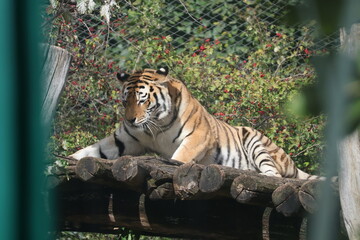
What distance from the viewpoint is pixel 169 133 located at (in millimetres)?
4613

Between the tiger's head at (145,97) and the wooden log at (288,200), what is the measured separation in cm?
135

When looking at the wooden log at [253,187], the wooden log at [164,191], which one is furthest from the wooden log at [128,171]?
the wooden log at [253,187]

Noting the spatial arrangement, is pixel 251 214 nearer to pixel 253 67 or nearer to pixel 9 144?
pixel 253 67

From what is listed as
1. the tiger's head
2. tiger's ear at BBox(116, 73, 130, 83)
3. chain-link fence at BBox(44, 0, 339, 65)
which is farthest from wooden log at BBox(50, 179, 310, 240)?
chain-link fence at BBox(44, 0, 339, 65)

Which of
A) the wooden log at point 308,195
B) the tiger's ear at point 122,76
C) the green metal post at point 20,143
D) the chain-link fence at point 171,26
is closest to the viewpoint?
the green metal post at point 20,143

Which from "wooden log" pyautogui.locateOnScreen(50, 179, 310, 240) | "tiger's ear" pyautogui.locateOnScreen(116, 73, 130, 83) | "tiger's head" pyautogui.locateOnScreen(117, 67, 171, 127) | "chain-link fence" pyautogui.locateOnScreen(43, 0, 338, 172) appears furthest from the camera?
"chain-link fence" pyautogui.locateOnScreen(43, 0, 338, 172)

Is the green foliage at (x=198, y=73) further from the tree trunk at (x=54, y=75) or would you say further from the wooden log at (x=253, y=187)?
the tree trunk at (x=54, y=75)

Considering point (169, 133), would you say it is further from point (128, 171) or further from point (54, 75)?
point (54, 75)

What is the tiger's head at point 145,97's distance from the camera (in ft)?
15.0

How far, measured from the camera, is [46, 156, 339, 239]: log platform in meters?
3.45

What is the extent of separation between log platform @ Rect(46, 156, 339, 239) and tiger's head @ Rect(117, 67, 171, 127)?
0.55m

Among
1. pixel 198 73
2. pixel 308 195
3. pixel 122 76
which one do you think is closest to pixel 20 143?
pixel 308 195

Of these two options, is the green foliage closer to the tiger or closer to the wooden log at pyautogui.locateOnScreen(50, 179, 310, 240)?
the tiger

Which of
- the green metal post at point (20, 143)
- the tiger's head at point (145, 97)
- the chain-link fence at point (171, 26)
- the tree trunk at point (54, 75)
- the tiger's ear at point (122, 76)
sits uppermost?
the chain-link fence at point (171, 26)
